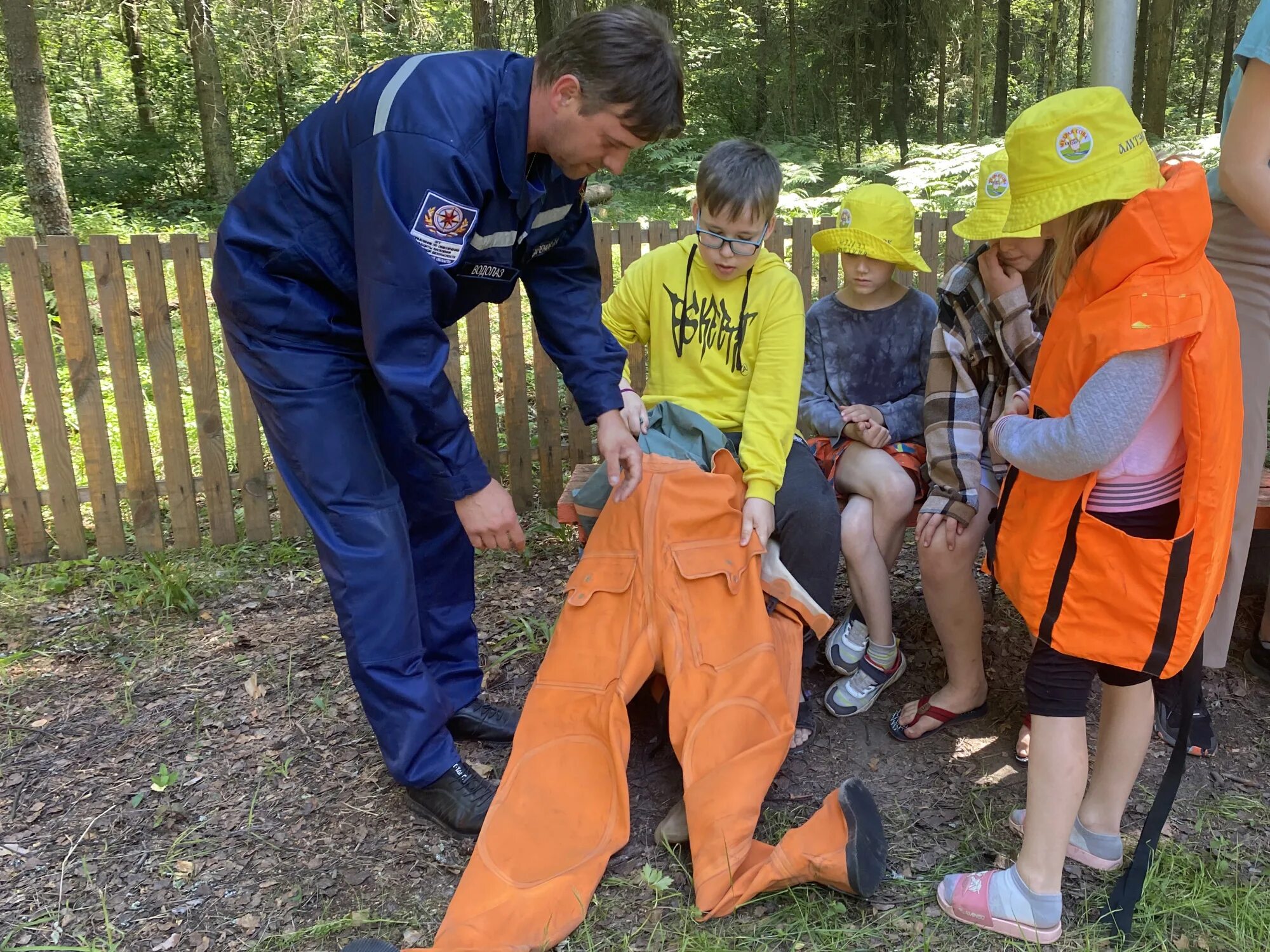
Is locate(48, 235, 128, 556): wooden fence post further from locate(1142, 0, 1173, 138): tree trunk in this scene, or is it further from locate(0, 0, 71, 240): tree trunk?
locate(1142, 0, 1173, 138): tree trunk

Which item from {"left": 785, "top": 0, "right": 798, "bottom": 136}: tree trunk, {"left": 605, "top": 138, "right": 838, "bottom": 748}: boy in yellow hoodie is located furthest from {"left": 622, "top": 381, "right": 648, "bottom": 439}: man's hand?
{"left": 785, "top": 0, "right": 798, "bottom": 136}: tree trunk

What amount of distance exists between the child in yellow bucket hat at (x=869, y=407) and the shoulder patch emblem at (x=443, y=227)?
4.40ft

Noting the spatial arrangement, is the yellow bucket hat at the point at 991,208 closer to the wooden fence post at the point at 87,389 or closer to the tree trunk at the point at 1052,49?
the wooden fence post at the point at 87,389

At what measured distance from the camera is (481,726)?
9.04ft

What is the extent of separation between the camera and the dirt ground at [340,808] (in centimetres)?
205

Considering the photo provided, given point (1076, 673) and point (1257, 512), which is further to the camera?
point (1257, 512)

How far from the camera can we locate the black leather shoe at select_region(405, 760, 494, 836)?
2334 mm

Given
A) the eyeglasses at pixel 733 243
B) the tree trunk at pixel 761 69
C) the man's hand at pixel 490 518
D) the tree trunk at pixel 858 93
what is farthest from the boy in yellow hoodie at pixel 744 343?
the tree trunk at pixel 761 69

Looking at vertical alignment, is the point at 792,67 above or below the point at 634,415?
above

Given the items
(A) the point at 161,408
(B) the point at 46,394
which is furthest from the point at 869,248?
(B) the point at 46,394

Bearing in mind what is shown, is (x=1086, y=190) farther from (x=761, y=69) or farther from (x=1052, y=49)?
(x=1052, y=49)

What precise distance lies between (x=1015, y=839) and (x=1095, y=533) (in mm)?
943

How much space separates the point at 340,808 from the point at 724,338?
180 cm

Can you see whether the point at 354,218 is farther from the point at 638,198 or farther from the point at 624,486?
the point at 638,198
